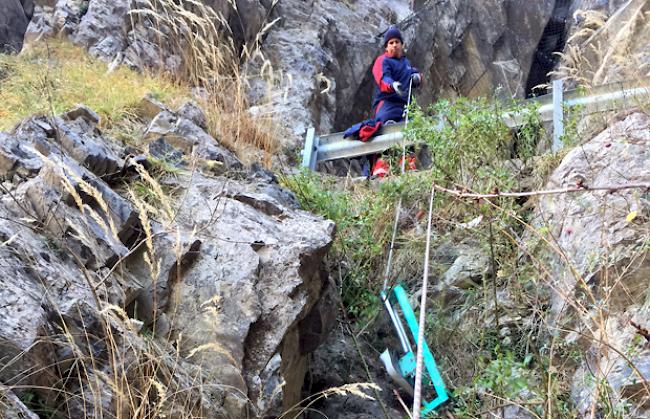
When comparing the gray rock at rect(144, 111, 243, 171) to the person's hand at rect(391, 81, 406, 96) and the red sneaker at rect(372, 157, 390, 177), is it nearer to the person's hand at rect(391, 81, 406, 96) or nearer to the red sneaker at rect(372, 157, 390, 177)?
the red sneaker at rect(372, 157, 390, 177)

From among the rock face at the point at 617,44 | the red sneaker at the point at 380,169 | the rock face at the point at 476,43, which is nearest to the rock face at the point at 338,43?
the rock face at the point at 476,43

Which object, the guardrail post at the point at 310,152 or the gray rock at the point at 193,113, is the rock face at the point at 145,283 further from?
the guardrail post at the point at 310,152

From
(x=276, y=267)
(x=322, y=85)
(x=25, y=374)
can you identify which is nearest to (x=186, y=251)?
(x=276, y=267)

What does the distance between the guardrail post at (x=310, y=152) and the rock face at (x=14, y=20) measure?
3.65 meters

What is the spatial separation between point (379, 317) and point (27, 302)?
1968 millimetres

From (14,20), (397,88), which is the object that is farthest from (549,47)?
(14,20)

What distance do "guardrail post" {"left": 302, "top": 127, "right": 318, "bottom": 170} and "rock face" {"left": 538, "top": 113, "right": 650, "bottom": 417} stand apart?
7.74 ft

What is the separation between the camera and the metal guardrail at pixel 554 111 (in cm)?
396

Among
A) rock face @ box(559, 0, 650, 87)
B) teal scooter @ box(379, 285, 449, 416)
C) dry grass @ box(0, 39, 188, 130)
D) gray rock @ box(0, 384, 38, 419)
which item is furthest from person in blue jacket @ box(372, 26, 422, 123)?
gray rock @ box(0, 384, 38, 419)

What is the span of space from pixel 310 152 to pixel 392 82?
1476 millimetres

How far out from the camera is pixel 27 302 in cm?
205

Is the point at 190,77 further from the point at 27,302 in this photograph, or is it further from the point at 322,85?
the point at 27,302

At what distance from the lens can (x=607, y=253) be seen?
9.34 feet

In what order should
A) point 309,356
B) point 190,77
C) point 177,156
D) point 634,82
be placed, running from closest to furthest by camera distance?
point 309,356, point 177,156, point 634,82, point 190,77
